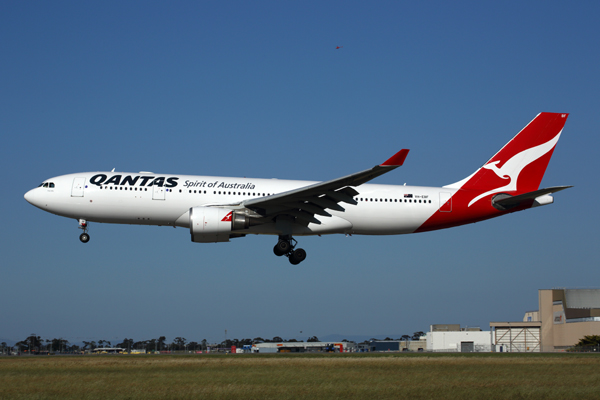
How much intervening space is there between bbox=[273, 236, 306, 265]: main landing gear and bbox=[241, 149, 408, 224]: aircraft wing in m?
1.37

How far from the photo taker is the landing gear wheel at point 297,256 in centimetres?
3109

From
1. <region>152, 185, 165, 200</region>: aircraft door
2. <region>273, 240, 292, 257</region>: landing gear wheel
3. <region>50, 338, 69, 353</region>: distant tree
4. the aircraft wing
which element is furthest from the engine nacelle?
<region>50, 338, 69, 353</region>: distant tree

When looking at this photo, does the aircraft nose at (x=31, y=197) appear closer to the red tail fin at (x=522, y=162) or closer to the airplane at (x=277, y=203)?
the airplane at (x=277, y=203)

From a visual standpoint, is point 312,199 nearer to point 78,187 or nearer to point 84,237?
point 78,187

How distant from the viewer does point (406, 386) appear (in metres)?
20.2

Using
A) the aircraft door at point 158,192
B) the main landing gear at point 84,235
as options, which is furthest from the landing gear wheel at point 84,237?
the aircraft door at point 158,192

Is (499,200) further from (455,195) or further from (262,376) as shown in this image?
(262,376)

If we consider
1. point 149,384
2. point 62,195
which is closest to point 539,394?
point 149,384

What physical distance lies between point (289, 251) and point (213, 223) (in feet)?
15.2

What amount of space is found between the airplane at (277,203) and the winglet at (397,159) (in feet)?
6.20

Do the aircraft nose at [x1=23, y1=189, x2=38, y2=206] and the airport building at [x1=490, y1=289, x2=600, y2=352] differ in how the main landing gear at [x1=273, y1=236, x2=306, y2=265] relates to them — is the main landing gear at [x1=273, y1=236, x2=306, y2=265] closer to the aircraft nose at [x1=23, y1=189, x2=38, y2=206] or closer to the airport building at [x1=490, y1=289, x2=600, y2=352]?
the aircraft nose at [x1=23, y1=189, x2=38, y2=206]

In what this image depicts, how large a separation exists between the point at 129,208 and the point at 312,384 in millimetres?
13590

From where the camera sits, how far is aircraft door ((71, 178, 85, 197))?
97.2 feet

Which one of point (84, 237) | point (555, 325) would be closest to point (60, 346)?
point (84, 237)
